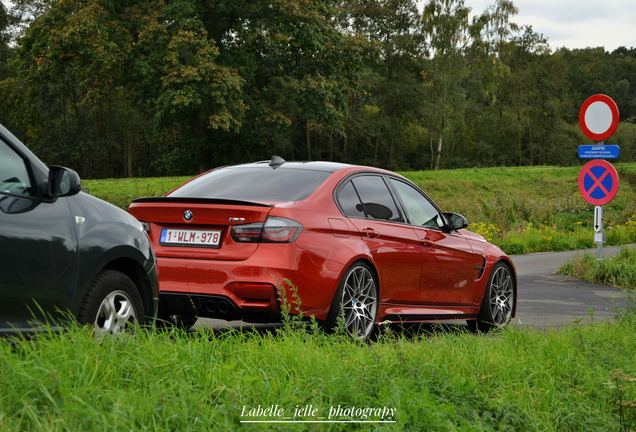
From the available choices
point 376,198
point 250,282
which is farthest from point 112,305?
point 376,198

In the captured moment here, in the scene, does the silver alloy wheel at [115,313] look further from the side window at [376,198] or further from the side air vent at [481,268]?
the side air vent at [481,268]

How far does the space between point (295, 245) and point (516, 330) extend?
6.73ft

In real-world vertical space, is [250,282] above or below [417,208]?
below

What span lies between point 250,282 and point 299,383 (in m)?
1.79

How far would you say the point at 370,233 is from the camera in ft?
→ 21.5

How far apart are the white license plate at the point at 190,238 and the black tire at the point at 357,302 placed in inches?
40.7

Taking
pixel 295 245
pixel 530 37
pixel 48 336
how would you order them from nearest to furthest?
1. pixel 48 336
2. pixel 295 245
3. pixel 530 37

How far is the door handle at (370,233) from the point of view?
649cm

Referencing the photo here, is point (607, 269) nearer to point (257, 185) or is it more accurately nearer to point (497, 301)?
point (497, 301)

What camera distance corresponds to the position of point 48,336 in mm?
4145

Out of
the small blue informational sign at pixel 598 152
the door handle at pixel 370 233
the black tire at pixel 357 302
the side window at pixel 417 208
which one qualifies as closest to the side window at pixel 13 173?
the black tire at pixel 357 302

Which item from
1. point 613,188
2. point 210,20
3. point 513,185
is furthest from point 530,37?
point 613,188

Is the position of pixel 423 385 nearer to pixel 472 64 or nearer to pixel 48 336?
pixel 48 336

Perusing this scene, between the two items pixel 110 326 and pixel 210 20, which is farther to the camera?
pixel 210 20
